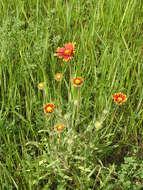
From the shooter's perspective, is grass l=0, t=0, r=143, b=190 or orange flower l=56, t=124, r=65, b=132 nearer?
orange flower l=56, t=124, r=65, b=132

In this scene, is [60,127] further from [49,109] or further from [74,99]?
[74,99]

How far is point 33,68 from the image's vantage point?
164 cm

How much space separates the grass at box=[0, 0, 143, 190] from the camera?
1403 millimetres

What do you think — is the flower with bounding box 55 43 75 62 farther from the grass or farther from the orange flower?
the orange flower

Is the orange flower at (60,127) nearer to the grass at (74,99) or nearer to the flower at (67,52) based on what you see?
the grass at (74,99)

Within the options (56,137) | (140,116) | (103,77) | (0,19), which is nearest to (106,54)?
(103,77)

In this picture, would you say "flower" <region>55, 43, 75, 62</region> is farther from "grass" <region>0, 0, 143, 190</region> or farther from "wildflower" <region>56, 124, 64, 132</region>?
"wildflower" <region>56, 124, 64, 132</region>

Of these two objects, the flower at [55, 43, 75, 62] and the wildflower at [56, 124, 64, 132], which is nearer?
the wildflower at [56, 124, 64, 132]

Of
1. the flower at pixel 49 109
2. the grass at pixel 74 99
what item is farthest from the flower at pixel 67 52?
the flower at pixel 49 109

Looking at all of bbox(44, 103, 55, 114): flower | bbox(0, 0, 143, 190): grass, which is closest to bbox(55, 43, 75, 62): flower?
bbox(0, 0, 143, 190): grass

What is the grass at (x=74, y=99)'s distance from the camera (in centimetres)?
140

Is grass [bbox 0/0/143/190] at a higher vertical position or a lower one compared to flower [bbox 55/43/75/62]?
lower

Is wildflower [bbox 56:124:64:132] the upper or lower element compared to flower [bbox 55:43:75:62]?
lower

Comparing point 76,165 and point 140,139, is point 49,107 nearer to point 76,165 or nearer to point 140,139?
point 76,165
